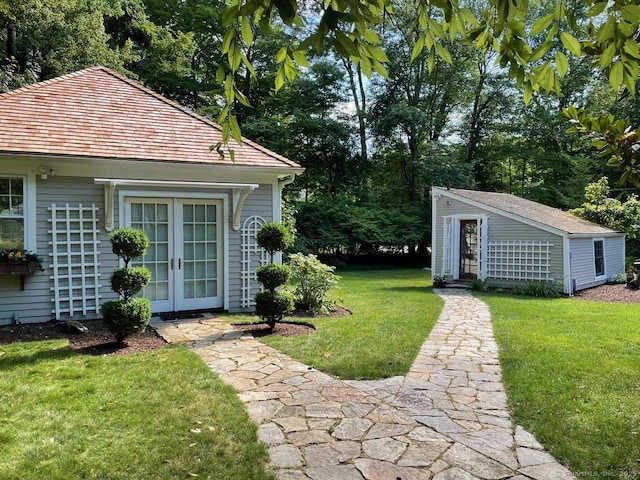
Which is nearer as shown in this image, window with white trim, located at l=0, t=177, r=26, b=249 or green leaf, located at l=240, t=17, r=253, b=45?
green leaf, located at l=240, t=17, r=253, b=45

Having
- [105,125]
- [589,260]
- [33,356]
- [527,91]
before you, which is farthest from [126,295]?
[589,260]

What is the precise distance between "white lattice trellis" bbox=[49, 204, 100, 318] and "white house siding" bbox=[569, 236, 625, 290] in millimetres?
11663

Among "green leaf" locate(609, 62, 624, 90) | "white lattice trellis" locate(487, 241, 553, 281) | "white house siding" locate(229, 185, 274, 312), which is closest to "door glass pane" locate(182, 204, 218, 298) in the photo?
"white house siding" locate(229, 185, 274, 312)

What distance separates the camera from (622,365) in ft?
16.5

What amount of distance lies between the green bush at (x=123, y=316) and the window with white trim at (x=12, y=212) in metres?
2.45

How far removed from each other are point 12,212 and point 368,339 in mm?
5677

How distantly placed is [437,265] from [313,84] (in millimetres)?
13155

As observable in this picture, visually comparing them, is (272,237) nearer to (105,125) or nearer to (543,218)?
(105,125)

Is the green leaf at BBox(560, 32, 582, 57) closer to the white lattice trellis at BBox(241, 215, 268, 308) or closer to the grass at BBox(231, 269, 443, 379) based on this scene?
the grass at BBox(231, 269, 443, 379)

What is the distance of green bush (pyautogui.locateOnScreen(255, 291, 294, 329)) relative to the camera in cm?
663

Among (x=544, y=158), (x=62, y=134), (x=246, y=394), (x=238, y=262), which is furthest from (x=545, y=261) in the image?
(x=544, y=158)

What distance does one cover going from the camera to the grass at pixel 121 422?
281cm

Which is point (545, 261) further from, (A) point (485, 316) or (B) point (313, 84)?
(B) point (313, 84)

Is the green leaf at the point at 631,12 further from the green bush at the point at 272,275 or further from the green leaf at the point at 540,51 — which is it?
the green bush at the point at 272,275
